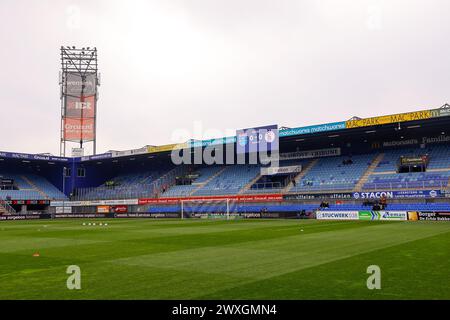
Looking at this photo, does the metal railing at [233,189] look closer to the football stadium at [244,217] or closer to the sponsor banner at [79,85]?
the football stadium at [244,217]

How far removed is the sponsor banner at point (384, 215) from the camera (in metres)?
38.1

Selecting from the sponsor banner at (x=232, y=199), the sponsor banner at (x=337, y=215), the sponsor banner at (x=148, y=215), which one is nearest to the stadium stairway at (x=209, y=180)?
the sponsor banner at (x=232, y=199)

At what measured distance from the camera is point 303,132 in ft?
165

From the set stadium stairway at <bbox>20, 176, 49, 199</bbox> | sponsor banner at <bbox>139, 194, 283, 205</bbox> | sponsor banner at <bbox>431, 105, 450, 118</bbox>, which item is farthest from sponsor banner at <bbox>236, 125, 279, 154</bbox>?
stadium stairway at <bbox>20, 176, 49, 199</bbox>

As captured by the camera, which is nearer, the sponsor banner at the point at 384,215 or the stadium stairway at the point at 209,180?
the sponsor banner at the point at 384,215

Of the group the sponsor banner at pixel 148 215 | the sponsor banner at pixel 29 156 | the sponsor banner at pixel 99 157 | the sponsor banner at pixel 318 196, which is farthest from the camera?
the sponsor banner at pixel 99 157

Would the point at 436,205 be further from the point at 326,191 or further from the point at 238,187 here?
the point at 238,187

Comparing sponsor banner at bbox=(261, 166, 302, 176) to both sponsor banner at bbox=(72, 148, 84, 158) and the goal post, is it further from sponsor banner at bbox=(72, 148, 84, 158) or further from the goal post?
sponsor banner at bbox=(72, 148, 84, 158)

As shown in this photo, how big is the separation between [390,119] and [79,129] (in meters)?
53.4

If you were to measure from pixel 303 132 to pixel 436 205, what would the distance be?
1719 centimetres

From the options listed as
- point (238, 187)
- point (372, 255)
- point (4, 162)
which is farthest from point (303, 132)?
point (4, 162)

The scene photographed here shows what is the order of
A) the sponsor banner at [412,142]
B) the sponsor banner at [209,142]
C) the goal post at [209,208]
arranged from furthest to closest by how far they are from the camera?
the sponsor banner at [209,142] → the goal post at [209,208] → the sponsor banner at [412,142]

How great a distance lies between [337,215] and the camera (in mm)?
42156
